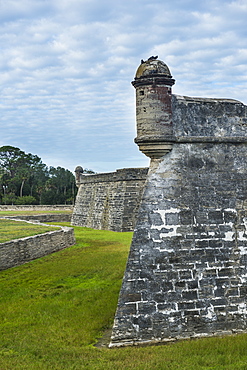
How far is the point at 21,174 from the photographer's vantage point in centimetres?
6706

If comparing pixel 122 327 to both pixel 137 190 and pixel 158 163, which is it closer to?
pixel 158 163

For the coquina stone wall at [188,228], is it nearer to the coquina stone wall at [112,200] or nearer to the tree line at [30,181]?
the coquina stone wall at [112,200]

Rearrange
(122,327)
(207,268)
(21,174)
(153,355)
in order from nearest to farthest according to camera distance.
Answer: (153,355), (122,327), (207,268), (21,174)

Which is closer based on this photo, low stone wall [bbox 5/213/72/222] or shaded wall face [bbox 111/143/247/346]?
shaded wall face [bbox 111/143/247/346]

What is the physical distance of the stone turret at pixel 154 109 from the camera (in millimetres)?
8688

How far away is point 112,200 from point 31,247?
15947 millimetres

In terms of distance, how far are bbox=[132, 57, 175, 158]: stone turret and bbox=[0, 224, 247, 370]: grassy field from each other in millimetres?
3737

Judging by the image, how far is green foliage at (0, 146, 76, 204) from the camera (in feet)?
215

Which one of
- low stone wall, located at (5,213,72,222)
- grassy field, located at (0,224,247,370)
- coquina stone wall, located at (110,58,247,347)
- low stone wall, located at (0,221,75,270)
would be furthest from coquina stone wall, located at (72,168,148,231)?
coquina stone wall, located at (110,58,247,347)

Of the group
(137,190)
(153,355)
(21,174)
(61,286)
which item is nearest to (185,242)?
(153,355)

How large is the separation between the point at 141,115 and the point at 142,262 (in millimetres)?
2939

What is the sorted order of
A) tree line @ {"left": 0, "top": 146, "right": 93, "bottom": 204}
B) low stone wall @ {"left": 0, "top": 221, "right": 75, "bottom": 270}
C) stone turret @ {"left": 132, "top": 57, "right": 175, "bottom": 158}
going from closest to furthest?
1. stone turret @ {"left": 132, "top": 57, "right": 175, "bottom": 158}
2. low stone wall @ {"left": 0, "top": 221, "right": 75, "bottom": 270}
3. tree line @ {"left": 0, "top": 146, "right": 93, "bottom": 204}

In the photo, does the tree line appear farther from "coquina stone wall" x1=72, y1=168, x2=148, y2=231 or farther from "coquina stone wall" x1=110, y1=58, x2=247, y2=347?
"coquina stone wall" x1=110, y1=58, x2=247, y2=347

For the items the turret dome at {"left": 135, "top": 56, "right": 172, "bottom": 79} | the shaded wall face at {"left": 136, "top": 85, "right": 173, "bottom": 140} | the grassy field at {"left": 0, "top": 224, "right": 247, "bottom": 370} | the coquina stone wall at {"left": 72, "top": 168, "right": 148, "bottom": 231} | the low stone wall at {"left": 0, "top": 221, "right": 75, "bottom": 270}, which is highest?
the turret dome at {"left": 135, "top": 56, "right": 172, "bottom": 79}
